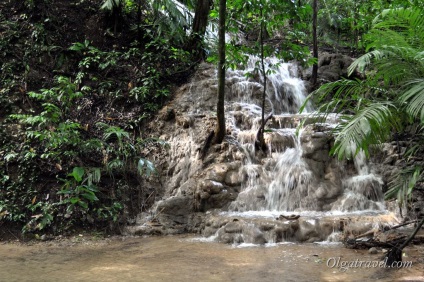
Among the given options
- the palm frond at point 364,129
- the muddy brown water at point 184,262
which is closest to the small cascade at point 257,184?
the muddy brown water at point 184,262

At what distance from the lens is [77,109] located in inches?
332

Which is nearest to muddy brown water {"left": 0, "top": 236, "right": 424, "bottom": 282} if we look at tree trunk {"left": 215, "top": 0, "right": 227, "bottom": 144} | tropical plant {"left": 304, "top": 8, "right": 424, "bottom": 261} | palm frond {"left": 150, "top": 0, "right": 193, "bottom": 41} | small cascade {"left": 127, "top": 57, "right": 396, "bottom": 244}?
small cascade {"left": 127, "top": 57, "right": 396, "bottom": 244}

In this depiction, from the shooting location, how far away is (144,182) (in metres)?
7.73

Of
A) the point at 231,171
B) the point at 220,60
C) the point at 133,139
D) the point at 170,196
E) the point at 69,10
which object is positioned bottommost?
the point at 170,196

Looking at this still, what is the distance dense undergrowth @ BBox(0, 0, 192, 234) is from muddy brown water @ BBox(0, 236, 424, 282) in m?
0.99

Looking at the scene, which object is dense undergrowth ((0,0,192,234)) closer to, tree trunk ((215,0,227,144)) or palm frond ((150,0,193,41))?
palm frond ((150,0,193,41))

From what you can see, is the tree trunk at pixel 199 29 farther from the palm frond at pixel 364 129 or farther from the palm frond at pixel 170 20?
the palm frond at pixel 364 129

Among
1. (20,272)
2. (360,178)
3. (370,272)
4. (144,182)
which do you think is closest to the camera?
(370,272)

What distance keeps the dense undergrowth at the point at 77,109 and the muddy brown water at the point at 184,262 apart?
3.25 feet

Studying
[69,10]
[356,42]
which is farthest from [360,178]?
[356,42]

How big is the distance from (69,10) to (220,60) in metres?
5.72

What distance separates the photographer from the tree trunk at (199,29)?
438 inches

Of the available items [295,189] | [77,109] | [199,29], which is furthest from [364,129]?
[199,29]

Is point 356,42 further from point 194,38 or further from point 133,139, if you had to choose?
point 133,139
